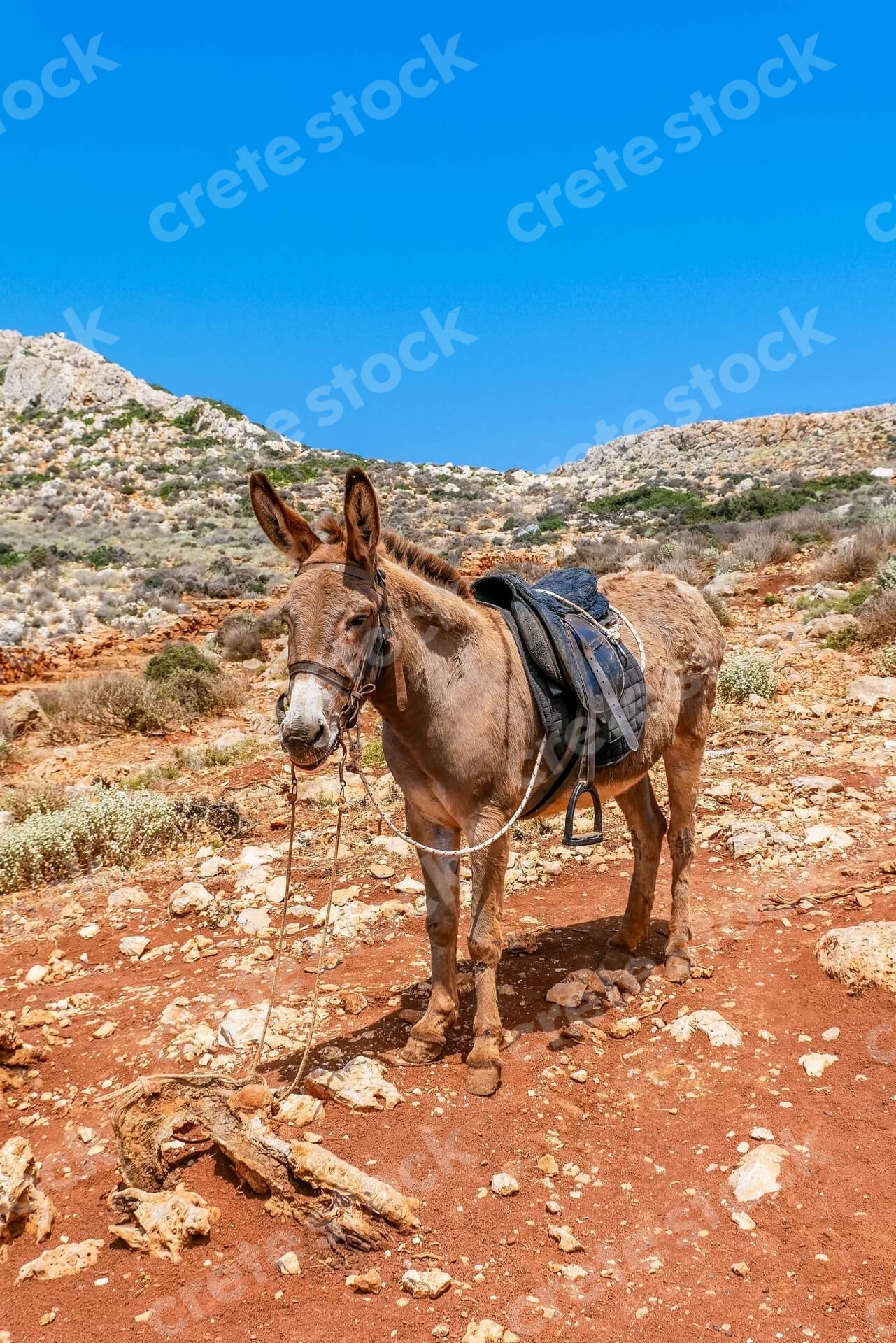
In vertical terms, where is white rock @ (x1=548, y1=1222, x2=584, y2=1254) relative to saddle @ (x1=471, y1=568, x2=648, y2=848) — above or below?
below

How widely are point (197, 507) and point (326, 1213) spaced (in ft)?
124

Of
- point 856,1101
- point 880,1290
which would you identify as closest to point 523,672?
point 856,1101

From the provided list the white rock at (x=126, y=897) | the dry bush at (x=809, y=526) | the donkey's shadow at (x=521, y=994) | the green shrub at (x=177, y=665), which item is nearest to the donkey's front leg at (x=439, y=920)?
the donkey's shadow at (x=521, y=994)

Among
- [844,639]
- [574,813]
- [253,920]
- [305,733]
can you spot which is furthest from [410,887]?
[844,639]

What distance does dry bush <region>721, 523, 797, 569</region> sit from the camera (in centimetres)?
1772

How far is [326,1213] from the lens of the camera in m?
2.94

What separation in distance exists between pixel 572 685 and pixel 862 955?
222 cm

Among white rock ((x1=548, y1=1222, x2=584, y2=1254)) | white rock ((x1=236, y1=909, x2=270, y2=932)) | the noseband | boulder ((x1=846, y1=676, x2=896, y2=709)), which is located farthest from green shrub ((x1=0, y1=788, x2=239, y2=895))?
boulder ((x1=846, y1=676, x2=896, y2=709))

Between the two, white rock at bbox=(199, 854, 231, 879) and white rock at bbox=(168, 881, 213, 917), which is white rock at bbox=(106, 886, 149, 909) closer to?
white rock at bbox=(168, 881, 213, 917)

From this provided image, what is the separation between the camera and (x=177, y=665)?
1355cm

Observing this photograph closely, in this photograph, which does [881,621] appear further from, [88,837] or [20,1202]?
[20,1202]

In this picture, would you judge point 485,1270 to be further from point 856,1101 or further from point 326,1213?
point 856,1101

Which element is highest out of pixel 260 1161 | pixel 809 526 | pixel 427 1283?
pixel 809 526

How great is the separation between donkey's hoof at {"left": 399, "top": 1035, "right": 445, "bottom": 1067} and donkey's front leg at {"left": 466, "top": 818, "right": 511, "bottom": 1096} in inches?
6.4
